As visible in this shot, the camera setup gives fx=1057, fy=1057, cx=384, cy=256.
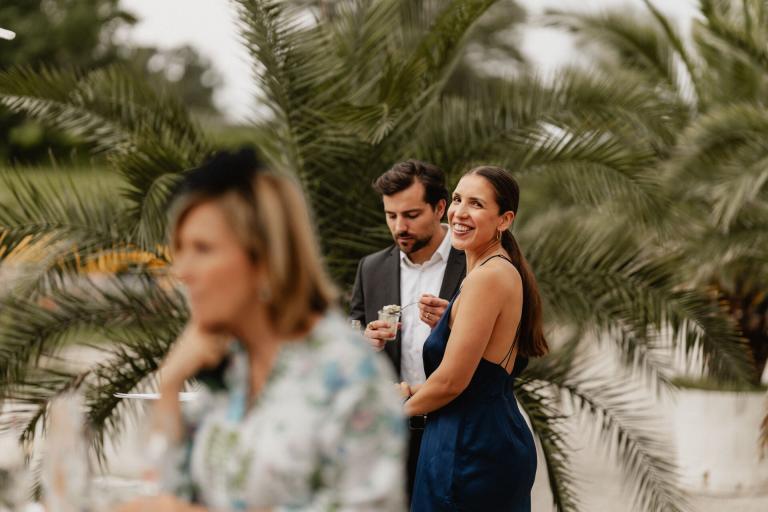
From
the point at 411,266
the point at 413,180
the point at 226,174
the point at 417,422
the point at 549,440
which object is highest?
the point at 413,180

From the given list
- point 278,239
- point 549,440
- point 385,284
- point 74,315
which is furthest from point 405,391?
point 74,315

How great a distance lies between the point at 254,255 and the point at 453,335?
1727 mm

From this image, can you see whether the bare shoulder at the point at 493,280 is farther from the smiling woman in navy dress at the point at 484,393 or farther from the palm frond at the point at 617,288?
the palm frond at the point at 617,288

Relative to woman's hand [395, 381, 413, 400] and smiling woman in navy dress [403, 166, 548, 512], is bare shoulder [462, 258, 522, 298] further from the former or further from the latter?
woman's hand [395, 381, 413, 400]

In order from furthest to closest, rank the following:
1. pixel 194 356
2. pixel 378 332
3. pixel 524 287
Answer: pixel 378 332, pixel 524 287, pixel 194 356

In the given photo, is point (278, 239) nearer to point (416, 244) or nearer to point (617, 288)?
point (416, 244)

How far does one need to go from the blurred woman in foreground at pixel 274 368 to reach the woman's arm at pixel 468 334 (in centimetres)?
157

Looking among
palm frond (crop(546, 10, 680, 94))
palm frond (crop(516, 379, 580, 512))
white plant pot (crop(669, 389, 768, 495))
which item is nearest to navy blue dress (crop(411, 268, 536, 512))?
palm frond (crop(516, 379, 580, 512))

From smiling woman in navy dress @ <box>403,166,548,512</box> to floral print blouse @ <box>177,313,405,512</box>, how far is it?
172 cm

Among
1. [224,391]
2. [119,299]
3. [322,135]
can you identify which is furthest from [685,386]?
[224,391]

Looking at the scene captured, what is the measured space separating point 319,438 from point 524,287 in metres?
1.95

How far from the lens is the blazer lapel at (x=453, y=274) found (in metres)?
4.06

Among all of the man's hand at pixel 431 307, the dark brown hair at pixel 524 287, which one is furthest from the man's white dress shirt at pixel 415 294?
the dark brown hair at pixel 524 287

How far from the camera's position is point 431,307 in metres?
3.65
